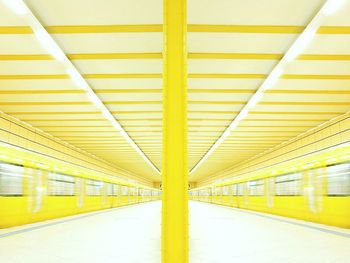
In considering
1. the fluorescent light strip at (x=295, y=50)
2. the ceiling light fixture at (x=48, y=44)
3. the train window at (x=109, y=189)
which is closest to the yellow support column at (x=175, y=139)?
the fluorescent light strip at (x=295, y=50)

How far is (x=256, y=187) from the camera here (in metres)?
20.7

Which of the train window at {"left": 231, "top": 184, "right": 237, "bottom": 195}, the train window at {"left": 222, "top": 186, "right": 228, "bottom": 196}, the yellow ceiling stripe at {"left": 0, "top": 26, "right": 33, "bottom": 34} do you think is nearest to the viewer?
the yellow ceiling stripe at {"left": 0, "top": 26, "right": 33, "bottom": 34}

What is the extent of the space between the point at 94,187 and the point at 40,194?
879 cm

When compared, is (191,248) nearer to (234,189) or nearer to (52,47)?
(52,47)

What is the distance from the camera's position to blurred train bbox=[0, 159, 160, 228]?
32.7ft

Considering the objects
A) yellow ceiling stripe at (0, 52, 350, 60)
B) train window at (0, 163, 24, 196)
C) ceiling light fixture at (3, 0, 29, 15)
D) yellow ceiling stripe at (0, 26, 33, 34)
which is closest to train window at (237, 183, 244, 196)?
yellow ceiling stripe at (0, 52, 350, 60)

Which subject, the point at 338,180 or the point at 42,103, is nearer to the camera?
the point at 338,180

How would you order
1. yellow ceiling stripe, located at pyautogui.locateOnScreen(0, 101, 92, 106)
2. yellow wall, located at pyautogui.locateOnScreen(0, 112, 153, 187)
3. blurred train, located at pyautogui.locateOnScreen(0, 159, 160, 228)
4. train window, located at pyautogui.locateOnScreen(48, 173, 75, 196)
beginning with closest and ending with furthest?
1. blurred train, located at pyautogui.locateOnScreen(0, 159, 160, 228)
2. train window, located at pyautogui.locateOnScreen(48, 173, 75, 196)
3. yellow ceiling stripe, located at pyautogui.locateOnScreen(0, 101, 92, 106)
4. yellow wall, located at pyautogui.locateOnScreen(0, 112, 153, 187)

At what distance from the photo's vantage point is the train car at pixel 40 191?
393 inches

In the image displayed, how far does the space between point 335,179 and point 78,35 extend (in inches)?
320

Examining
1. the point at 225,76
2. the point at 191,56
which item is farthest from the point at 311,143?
the point at 191,56

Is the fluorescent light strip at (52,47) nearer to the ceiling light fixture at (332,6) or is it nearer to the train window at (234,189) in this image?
the ceiling light fixture at (332,6)

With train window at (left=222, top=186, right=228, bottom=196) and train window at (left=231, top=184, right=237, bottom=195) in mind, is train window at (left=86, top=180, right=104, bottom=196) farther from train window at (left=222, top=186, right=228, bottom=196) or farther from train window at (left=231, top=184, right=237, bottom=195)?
train window at (left=222, top=186, right=228, bottom=196)

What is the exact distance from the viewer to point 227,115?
17.5 meters
